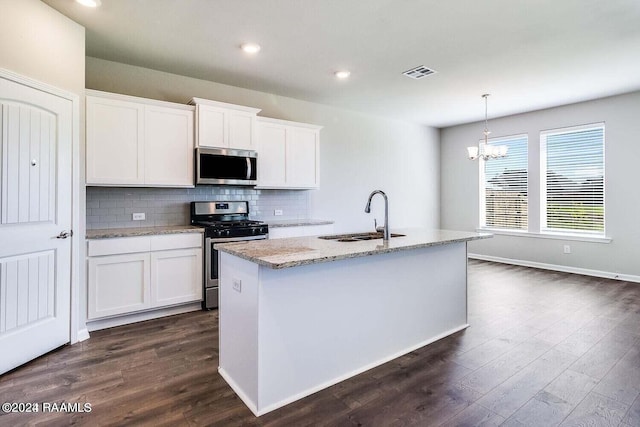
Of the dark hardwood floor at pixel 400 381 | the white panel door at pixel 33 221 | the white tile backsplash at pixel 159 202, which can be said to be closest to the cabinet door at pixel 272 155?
the white tile backsplash at pixel 159 202

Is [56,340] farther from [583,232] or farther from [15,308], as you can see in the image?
[583,232]

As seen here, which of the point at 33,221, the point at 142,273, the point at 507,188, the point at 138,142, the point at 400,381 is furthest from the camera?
the point at 507,188

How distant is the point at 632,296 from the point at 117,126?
6.17 meters

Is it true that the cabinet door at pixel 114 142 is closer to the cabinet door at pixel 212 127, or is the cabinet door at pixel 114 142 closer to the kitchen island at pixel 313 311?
the cabinet door at pixel 212 127

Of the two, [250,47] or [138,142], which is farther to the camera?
[138,142]

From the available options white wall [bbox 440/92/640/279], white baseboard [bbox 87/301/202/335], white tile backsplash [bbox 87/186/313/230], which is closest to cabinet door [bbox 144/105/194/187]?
white tile backsplash [bbox 87/186/313/230]

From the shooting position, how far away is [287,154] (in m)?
4.62

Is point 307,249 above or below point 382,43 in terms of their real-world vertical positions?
below

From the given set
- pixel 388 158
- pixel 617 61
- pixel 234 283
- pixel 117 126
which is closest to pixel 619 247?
pixel 617 61

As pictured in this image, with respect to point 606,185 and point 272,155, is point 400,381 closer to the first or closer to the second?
point 272,155

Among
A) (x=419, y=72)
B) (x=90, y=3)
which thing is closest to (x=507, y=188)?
(x=419, y=72)

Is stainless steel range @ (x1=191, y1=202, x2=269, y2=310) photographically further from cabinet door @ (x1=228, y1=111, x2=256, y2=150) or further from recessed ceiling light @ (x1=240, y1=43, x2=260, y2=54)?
recessed ceiling light @ (x1=240, y1=43, x2=260, y2=54)

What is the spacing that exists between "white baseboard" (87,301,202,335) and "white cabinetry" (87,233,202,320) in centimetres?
11

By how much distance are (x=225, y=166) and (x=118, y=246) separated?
4.56 feet
